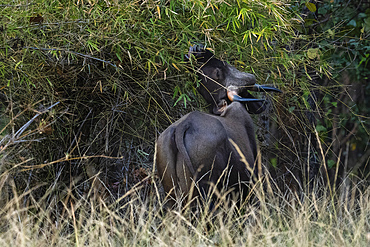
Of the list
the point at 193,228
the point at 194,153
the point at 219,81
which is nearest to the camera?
the point at 193,228

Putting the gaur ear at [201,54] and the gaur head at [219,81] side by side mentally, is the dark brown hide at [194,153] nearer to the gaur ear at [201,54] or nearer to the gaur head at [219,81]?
the gaur head at [219,81]

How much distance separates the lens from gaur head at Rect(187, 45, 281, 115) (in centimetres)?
379

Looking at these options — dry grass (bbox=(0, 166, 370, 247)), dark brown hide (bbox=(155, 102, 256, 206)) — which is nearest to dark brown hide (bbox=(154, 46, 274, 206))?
dark brown hide (bbox=(155, 102, 256, 206))

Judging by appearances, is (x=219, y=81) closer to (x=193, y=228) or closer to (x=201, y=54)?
(x=201, y=54)

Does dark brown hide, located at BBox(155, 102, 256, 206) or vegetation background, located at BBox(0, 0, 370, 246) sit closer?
dark brown hide, located at BBox(155, 102, 256, 206)

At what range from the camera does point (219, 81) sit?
12.6 ft

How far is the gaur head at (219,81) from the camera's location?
3.79m

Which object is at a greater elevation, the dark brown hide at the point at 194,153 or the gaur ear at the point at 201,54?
the gaur ear at the point at 201,54

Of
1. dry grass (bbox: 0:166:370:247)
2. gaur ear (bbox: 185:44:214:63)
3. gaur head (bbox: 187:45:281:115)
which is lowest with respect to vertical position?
dry grass (bbox: 0:166:370:247)

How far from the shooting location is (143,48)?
12.0 feet

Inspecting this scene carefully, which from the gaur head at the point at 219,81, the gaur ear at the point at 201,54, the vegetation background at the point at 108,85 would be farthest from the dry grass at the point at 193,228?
the gaur ear at the point at 201,54

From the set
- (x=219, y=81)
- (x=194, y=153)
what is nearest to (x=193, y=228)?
(x=194, y=153)

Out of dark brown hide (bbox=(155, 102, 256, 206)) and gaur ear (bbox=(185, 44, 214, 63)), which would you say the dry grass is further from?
gaur ear (bbox=(185, 44, 214, 63))

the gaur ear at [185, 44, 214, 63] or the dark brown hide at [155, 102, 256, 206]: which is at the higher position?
the gaur ear at [185, 44, 214, 63]
